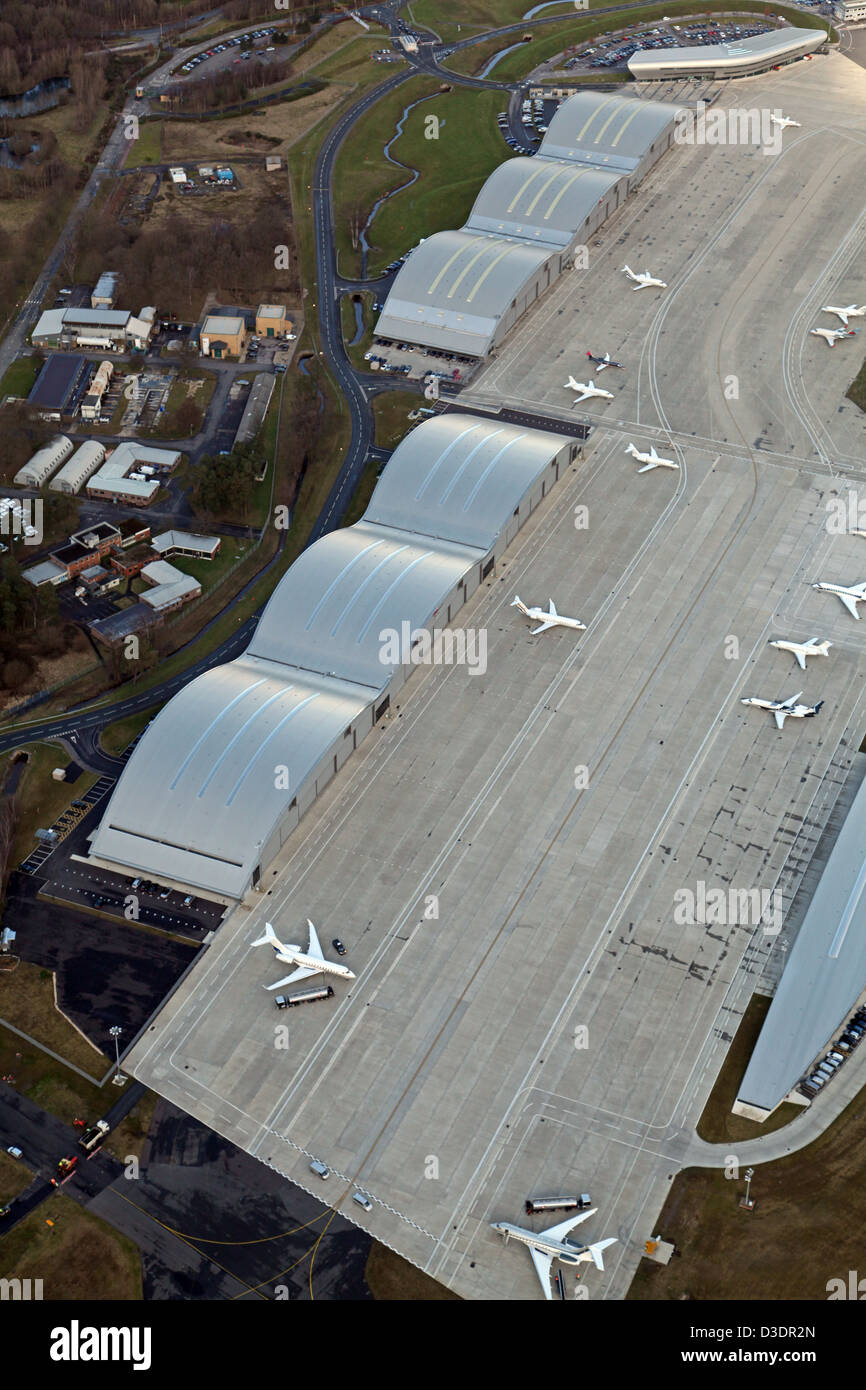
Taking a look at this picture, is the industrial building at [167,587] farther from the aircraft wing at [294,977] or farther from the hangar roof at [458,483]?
the aircraft wing at [294,977]

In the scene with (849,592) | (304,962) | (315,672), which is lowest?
(304,962)

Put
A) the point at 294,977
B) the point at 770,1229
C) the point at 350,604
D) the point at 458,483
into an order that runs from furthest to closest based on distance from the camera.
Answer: the point at 458,483 → the point at 350,604 → the point at 294,977 → the point at 770,1229

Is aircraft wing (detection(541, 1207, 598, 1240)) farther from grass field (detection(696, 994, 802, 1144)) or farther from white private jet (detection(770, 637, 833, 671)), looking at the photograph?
white private jet (detection(770, 637, 833, 671))

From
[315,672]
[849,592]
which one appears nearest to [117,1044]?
[315,672]

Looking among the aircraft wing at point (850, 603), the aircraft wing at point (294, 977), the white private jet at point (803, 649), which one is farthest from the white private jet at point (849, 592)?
the aircraft wing at point (294, 977)

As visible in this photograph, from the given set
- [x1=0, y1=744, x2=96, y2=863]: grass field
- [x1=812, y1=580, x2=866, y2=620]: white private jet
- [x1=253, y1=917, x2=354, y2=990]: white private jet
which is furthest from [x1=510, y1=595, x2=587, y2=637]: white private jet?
[x1=0, y1=744, x2=96, y2=863]: grass field

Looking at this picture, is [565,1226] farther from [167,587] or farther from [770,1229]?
[167,587]
